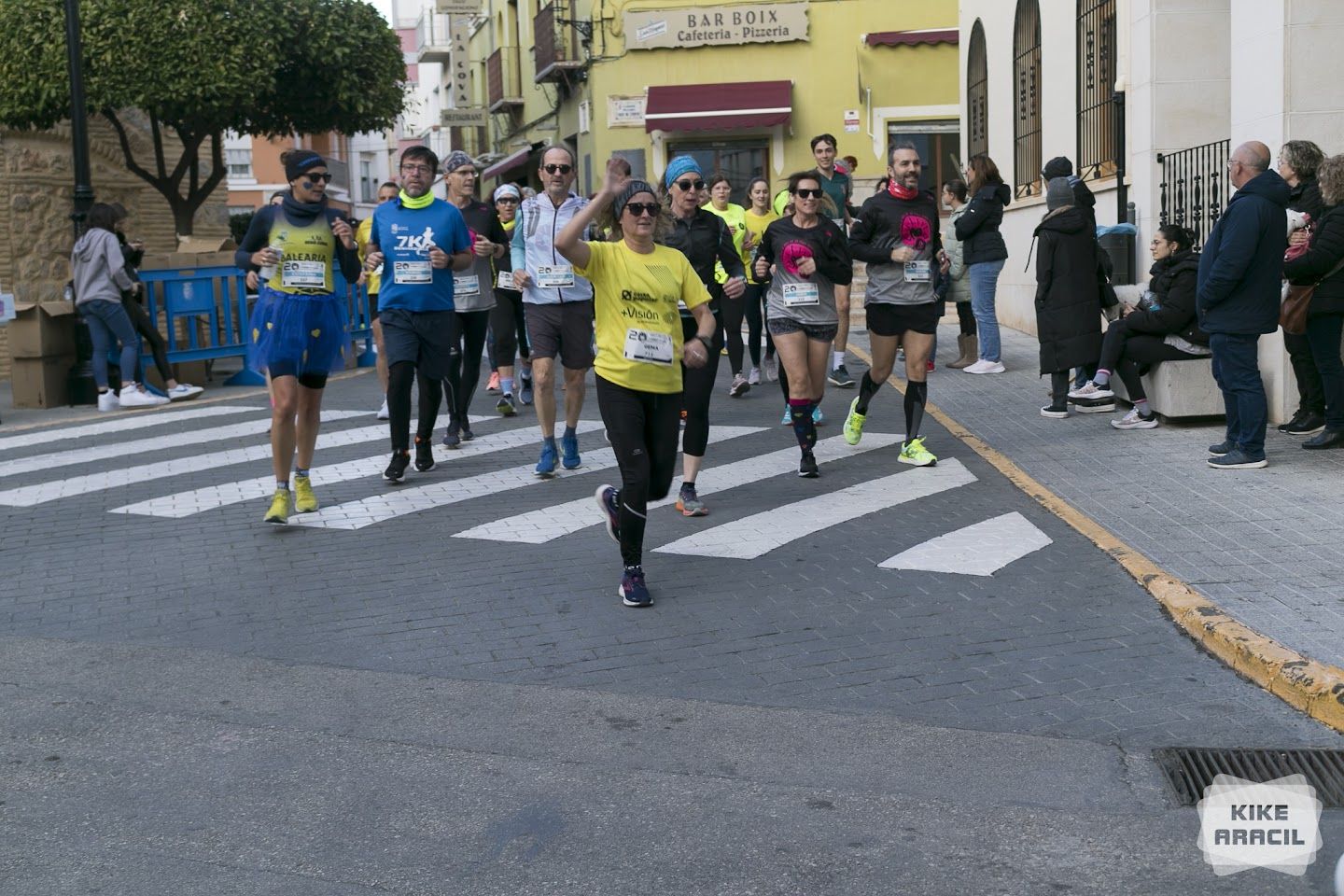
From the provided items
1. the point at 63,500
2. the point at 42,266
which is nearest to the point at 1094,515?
the point at 63,500

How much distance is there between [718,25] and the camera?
106ft

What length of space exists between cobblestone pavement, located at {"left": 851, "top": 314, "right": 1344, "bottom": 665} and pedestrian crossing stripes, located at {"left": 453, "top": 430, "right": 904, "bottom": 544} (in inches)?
41.1

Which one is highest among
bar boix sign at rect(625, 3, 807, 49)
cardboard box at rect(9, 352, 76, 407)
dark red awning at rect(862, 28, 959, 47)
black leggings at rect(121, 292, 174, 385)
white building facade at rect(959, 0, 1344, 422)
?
bar boix sign at rect(625, 3, 807, 49)

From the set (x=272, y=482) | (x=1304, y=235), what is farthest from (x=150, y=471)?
(x=1304, y=235)

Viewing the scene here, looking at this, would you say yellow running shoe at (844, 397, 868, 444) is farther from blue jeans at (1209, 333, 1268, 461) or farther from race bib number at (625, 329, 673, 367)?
race bib number at (625, 329, 673, 367)

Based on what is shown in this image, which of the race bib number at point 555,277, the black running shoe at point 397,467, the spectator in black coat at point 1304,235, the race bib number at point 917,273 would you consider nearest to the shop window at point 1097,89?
the spectator in black coat at point 1304,235

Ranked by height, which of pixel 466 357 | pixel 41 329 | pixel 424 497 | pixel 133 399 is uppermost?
pixel 41 329

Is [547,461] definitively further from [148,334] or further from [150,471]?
[148,334]

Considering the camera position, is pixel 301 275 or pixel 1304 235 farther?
pixel 1304 235

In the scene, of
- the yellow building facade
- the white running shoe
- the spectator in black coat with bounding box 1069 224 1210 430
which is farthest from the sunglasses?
the yellow building facade

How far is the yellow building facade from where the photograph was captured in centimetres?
3156

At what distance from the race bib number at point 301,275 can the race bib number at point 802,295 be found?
2757mm

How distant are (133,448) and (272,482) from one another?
2.43 meters

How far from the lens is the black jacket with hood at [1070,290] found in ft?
39.5
